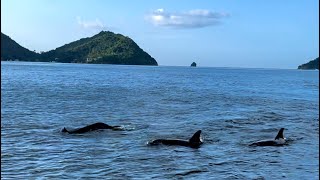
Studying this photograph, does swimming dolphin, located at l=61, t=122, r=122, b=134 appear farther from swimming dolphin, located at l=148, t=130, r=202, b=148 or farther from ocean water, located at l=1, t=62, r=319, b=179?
swimming dolphin, located at l=148, t=130, r=202, b=148

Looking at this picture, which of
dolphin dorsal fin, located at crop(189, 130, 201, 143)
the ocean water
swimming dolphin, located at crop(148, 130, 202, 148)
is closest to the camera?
the ocean water

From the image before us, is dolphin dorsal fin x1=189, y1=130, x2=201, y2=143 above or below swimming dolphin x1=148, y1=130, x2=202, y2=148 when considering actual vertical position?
above

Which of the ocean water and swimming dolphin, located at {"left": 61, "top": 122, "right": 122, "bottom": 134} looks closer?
the ocean water

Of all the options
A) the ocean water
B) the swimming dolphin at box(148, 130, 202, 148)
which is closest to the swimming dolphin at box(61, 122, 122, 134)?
the ocean water

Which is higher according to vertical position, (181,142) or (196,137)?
(196,137)

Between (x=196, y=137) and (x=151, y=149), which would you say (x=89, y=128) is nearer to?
(x=151, y=149)

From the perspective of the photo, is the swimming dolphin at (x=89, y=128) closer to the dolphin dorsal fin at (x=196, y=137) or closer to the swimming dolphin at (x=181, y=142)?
the swimming dolphin at (x=181, y=142)

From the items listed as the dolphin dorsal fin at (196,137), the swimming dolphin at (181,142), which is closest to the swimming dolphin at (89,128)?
the swimming dolphin at (181,142)

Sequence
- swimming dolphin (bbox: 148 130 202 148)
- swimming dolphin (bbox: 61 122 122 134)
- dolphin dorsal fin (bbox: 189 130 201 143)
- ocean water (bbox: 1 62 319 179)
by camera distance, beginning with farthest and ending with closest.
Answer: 1. swimming dolphin (bbox: 61 122 122 134)
2. dolphin dorsal fin (bbox: 189 130 201 143)
3. swimming dolphin (bbox: 148 130 202 148)
4. ocean water (bbox: 1 62 319 179)

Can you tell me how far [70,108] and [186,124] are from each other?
1348cm

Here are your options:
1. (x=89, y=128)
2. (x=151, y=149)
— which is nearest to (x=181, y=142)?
(x=151, y=149)

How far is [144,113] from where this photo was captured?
35.6 meters

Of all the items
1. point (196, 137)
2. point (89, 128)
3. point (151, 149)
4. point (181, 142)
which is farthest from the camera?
point (89, 128)

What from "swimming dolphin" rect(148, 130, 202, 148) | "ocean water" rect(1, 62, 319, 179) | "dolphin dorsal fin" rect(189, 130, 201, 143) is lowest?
"ocean water" rect(1, 62, 319, 179)
